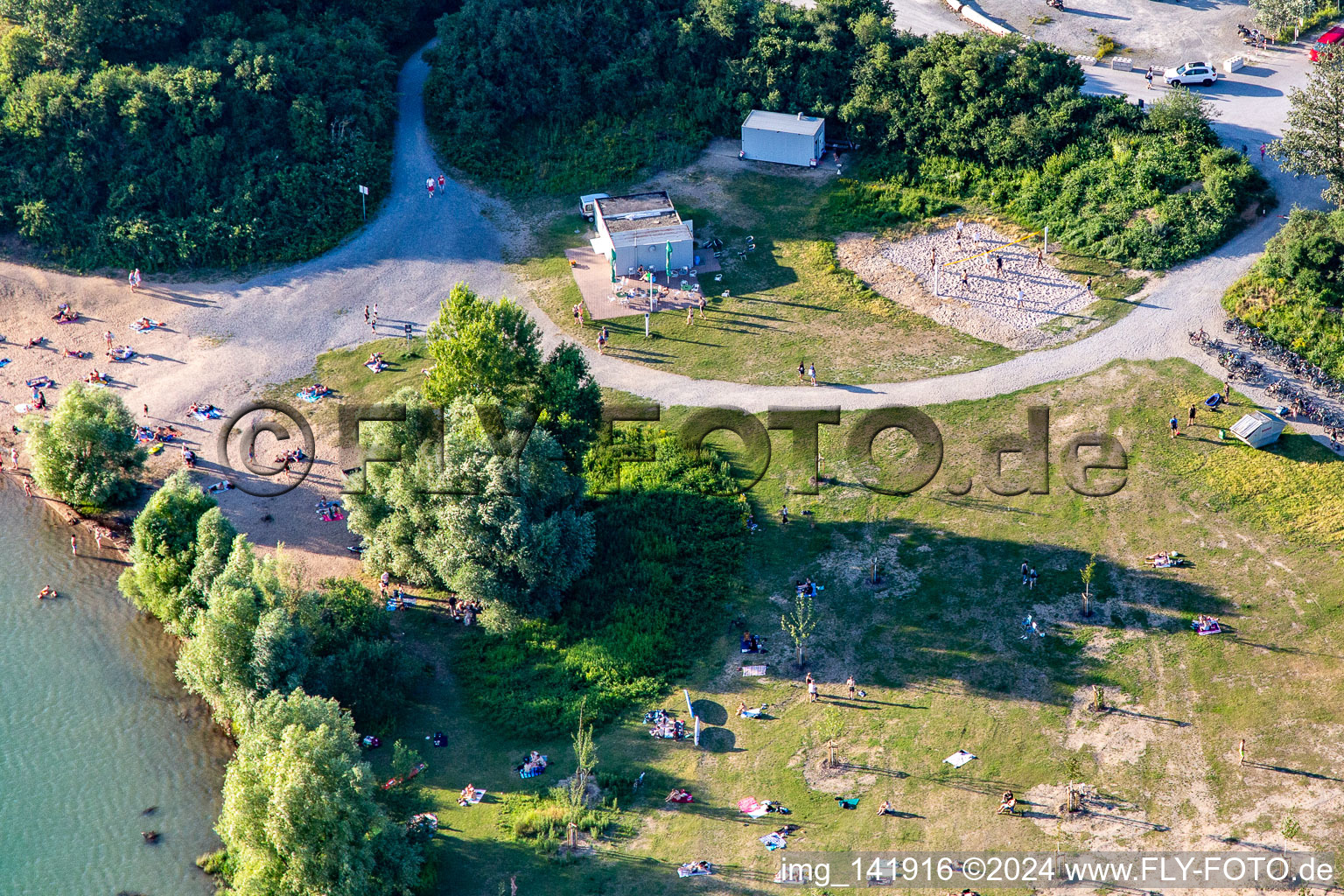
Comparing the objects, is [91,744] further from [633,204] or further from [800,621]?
[633,204]

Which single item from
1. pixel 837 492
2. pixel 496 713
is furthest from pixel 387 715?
pixel 837 492

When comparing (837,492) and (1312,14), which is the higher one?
(1312,14)

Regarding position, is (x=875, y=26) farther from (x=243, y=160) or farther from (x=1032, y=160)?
(x=243, y=160)

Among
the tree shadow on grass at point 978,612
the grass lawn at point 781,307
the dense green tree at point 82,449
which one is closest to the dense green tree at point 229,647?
the dense green tree at point 82,449

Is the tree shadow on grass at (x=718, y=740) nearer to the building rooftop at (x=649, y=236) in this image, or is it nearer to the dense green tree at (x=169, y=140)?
the building rooftop at (x=649, y=236)

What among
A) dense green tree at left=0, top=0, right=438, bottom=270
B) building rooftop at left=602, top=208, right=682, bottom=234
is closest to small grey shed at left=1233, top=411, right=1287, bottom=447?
building rooftop at left=602, top=208, right=682, bottom=234

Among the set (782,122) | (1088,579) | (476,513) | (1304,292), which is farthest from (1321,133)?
(476,513)
